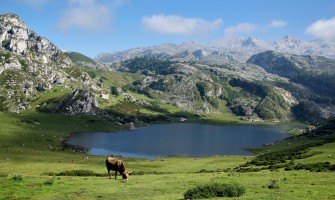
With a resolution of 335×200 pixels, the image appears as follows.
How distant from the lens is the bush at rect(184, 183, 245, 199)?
102ft

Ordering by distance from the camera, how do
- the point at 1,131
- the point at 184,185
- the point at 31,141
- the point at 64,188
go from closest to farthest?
1. the point at 64,188
2. the point at 184,185
3. the point at 31,141
4. the point at 1,131

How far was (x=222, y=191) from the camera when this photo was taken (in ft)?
104

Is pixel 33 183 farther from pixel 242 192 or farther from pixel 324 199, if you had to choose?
pixel 324 199

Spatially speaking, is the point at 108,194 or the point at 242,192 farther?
the point at 108,194

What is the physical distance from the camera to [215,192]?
3178 centimetres

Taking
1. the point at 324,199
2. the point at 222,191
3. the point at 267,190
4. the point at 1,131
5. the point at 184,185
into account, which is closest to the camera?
the point at 324,199

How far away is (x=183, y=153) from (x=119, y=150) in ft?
121

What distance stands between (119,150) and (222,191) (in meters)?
166

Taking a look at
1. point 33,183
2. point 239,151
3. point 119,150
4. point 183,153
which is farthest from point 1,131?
point 33,183

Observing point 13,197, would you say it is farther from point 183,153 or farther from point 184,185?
point 183,153

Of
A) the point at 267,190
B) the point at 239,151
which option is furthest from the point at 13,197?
the point at 239,151

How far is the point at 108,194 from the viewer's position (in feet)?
115

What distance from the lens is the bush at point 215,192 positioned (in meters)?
31.2

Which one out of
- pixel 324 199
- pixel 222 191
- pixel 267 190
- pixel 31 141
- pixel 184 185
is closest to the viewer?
pixel 324 199
